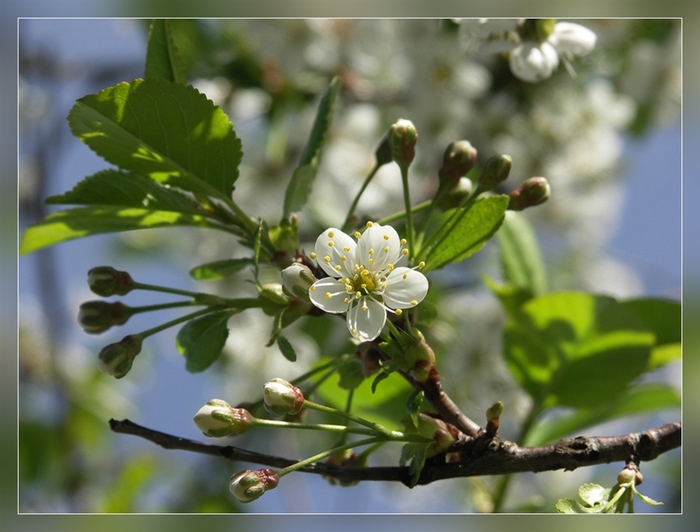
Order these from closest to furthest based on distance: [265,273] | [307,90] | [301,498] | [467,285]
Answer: [265,273] → [467,285] → [307,90] → [301,498]

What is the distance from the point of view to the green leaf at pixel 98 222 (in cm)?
93

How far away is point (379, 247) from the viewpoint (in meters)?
0.83

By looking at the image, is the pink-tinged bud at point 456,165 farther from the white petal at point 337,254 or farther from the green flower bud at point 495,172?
the white petal at point 337,254

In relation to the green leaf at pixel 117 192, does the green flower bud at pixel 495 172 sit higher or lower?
higher

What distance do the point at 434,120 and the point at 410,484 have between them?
4.71ft

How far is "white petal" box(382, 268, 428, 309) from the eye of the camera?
80 centimetres

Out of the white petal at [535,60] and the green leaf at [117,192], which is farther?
the white petal at [535,60]

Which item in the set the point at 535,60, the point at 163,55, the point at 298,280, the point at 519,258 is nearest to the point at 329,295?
the point at 298,280

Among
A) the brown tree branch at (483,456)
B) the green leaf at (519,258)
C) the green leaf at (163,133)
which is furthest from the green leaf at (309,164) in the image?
the green leaf at (519,258)

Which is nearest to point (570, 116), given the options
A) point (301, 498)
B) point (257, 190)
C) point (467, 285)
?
point (467, 285)

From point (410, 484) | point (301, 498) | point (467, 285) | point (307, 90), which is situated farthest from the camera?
point (301, 498)

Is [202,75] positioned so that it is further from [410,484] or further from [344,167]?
[410,484]

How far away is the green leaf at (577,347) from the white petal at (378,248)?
456 millimetres

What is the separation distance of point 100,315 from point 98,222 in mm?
106
